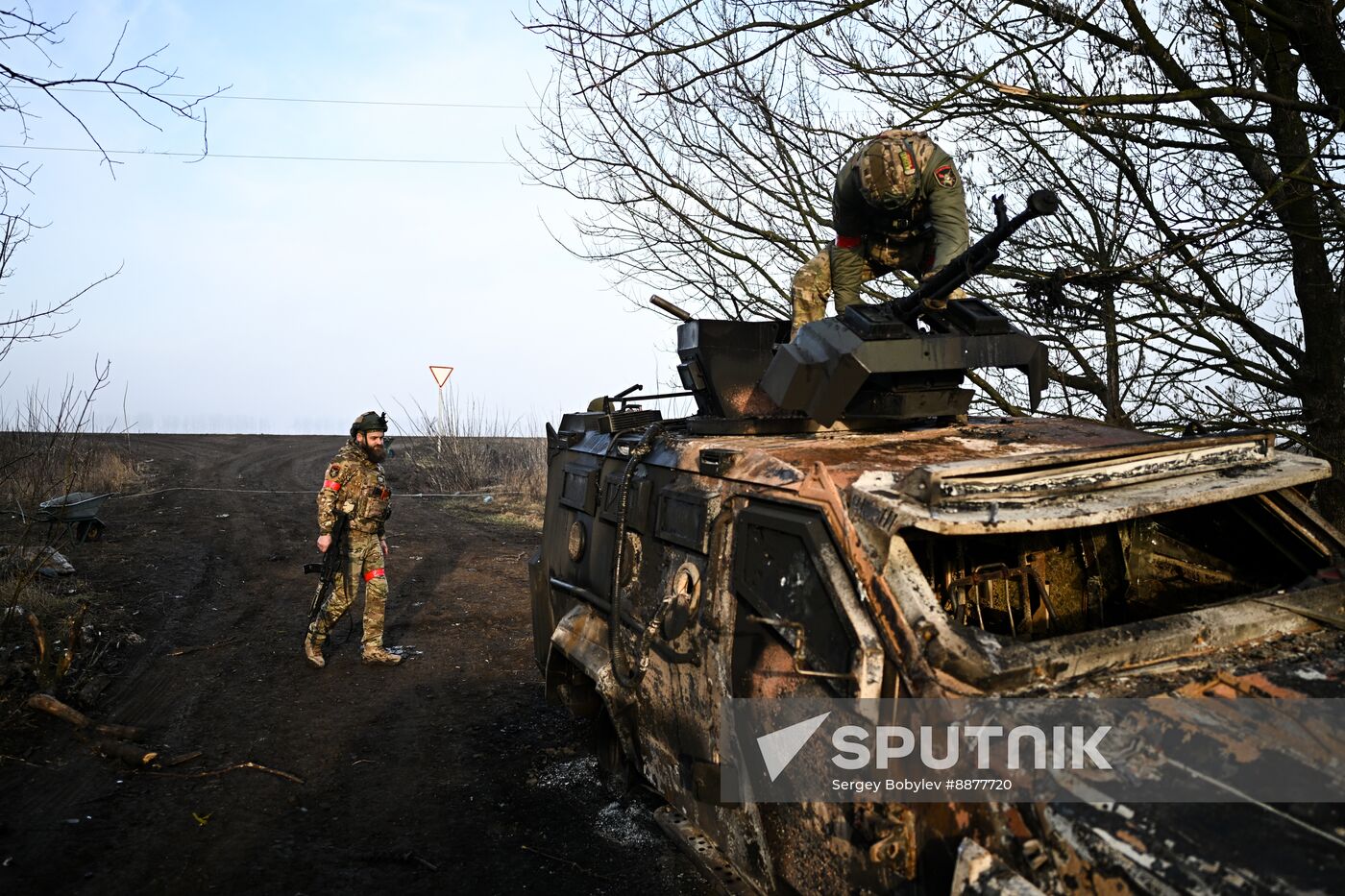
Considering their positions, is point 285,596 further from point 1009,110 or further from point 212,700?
point 1009,110

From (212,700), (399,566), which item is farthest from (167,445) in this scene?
(212,700)

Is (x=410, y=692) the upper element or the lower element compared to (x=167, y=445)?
lower

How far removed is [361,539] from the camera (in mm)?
7449

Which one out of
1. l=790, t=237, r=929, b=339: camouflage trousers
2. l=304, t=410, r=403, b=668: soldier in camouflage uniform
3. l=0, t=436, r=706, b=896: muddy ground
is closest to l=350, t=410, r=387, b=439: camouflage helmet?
l=304, t=410, r=403, b=668: soldier in camouflage uniform

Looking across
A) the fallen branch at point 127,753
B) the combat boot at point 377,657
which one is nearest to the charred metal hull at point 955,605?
the fallen branch at point 127,753

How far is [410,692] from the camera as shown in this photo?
679cm

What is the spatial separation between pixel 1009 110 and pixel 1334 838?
14.9 feet

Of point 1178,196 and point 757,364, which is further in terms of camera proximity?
point 1178,196

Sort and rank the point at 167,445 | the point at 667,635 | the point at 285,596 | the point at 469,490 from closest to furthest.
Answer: the point at 667,635 → the point at 285,596 → the point at 469,490 → the point at 167,445

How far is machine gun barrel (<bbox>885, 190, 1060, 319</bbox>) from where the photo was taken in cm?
353

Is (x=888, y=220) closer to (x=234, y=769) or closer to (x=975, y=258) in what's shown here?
(x=975, y=258)

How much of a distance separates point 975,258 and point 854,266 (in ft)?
3.74

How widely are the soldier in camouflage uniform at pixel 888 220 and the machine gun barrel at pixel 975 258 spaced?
0.47 meters

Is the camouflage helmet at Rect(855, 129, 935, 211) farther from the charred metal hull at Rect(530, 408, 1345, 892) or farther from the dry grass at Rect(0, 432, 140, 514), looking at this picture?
the dry grass at Rect(0, 432, 140, 514)
